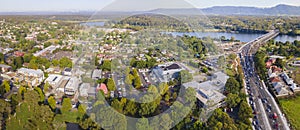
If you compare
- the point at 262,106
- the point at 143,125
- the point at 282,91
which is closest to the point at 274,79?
the point at 282,91

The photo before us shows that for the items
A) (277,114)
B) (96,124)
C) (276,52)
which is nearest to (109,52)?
(96,124)

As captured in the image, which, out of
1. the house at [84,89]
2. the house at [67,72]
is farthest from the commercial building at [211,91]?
the house at [67,72]

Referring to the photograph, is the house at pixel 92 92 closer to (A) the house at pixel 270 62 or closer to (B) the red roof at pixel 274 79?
(B) the red roof at pixel 274 79

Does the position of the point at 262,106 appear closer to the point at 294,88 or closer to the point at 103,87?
the point at 294,88

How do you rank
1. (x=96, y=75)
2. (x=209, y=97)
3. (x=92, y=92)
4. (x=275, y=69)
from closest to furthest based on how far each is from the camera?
(x=209, y=97), (x=92, y=92), (x=96, y=75), (x=275, y=69)

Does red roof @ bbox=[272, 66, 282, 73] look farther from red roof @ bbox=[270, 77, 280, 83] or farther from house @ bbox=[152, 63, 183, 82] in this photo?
house @ bbox=[152, 63, 183, 82]

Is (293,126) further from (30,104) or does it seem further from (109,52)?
(109,52)
